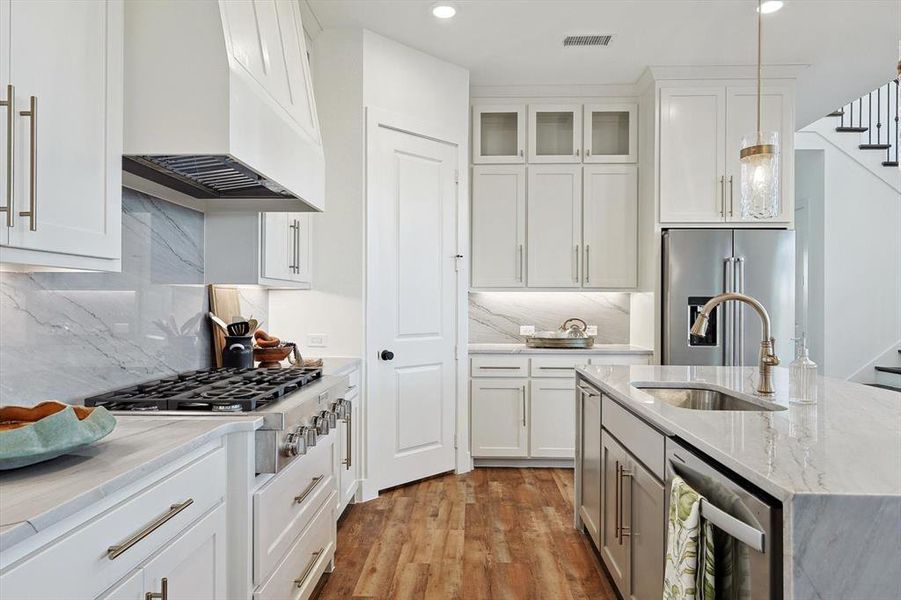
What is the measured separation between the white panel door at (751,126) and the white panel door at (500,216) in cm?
152

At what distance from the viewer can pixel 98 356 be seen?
78.5 inches

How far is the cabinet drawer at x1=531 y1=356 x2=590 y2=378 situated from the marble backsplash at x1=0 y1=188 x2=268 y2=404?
244 cm

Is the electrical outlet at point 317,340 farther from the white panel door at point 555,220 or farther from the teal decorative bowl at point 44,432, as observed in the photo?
the teal decorative bowl at point 44,432

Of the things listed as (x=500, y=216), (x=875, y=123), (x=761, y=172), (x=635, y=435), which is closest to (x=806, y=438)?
(x=635, y=435)

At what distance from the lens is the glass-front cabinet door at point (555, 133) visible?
4742mm

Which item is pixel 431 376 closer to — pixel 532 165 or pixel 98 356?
pixel 532 165

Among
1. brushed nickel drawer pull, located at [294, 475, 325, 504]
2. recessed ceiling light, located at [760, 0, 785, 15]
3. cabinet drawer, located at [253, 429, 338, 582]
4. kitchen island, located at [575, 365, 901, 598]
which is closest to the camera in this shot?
kitchen island, located at [575, 365, 901, 598]

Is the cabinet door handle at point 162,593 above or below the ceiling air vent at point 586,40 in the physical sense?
below

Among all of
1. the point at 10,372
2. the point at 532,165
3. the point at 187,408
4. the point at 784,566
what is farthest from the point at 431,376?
the point at 784,566

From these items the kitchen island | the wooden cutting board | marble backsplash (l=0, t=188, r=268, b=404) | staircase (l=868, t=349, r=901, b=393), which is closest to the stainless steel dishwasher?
the kitchen island

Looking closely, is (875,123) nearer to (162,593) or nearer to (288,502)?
(288,502)

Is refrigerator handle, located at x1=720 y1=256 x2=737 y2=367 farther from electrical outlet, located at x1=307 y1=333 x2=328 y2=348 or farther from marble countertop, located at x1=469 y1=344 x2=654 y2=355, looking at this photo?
electrical outlet, located at x1=307 y1=333 x2=328 y2=348

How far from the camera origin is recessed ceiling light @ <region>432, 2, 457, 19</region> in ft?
11.3

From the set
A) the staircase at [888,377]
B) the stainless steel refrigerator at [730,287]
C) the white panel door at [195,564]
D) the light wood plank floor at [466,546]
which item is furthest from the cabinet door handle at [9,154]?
the staircase at [888,377]
